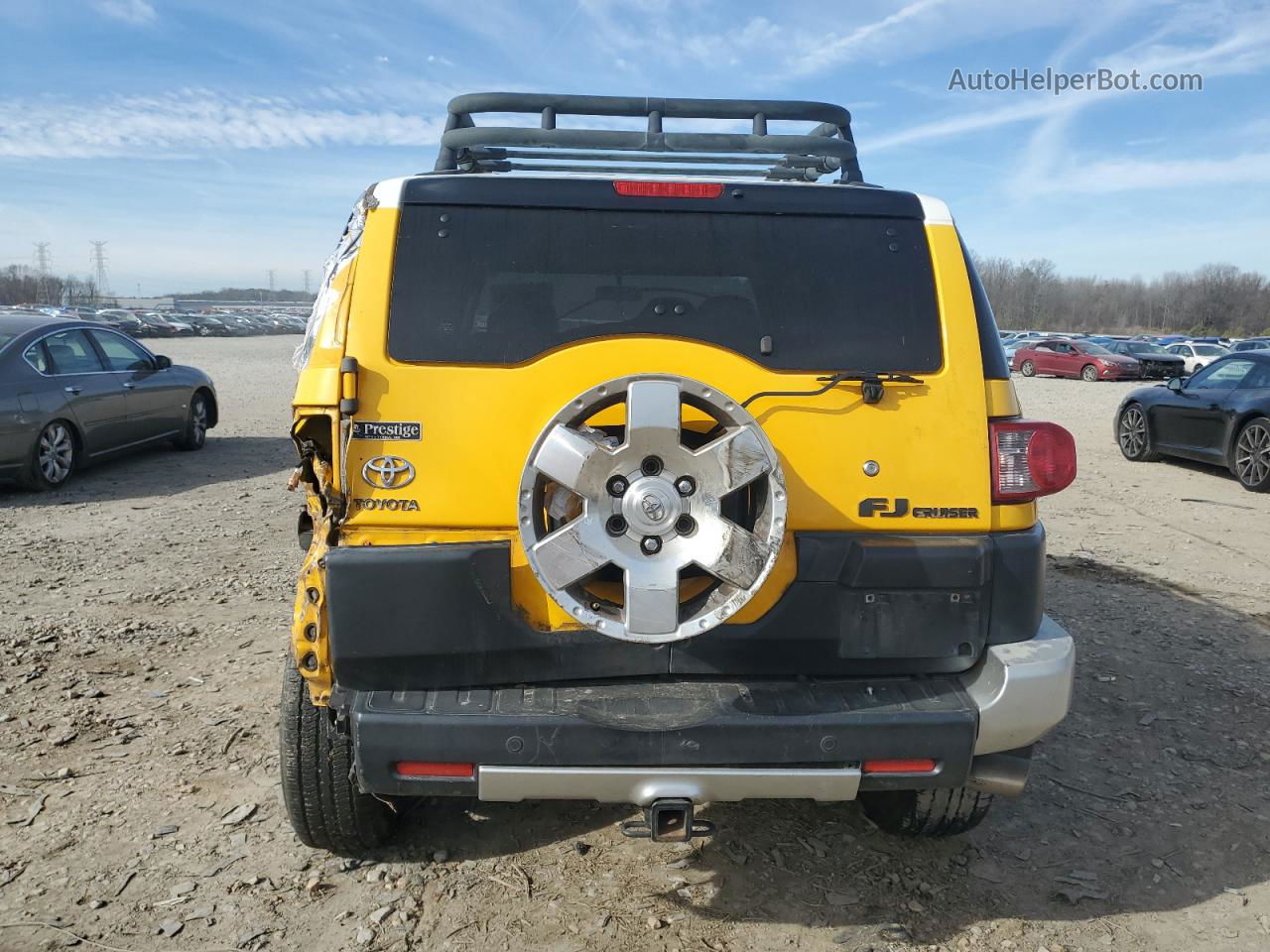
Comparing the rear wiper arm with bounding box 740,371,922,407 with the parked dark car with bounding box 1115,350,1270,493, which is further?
the parked dark car with bounding box 1115,350,1270,493

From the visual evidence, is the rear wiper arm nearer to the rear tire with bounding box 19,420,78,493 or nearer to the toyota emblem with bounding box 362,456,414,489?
the toyota emblem with bounding box 362,456,414,489

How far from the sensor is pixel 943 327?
2.78 m

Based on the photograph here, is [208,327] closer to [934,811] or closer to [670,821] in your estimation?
[934,811]

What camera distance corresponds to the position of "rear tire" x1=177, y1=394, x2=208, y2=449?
36.4 feet

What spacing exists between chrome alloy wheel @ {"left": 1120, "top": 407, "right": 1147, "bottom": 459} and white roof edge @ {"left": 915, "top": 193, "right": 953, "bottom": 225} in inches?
414

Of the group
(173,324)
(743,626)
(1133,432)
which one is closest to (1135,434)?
(1133,432)

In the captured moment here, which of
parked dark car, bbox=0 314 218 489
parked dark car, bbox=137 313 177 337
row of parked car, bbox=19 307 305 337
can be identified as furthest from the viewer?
parked dark car, bbox=137 313 177 337

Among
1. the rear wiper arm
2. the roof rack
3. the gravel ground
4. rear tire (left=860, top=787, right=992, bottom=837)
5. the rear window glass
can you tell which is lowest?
the gravel ground

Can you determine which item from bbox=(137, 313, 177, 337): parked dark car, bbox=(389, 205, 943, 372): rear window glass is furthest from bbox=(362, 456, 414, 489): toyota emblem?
bbox=(137, 313, 177, 337): parked dark car

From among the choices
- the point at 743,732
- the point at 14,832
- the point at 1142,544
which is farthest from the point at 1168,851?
the point at 1142,544

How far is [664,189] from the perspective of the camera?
2.83 m

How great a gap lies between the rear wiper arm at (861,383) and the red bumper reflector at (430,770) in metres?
1.21

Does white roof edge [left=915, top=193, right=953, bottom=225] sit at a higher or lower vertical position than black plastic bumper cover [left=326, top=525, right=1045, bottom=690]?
higher

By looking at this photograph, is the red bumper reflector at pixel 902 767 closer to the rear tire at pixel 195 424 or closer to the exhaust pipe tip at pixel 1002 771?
the exhaust pipe tip at pixel 1002 771
